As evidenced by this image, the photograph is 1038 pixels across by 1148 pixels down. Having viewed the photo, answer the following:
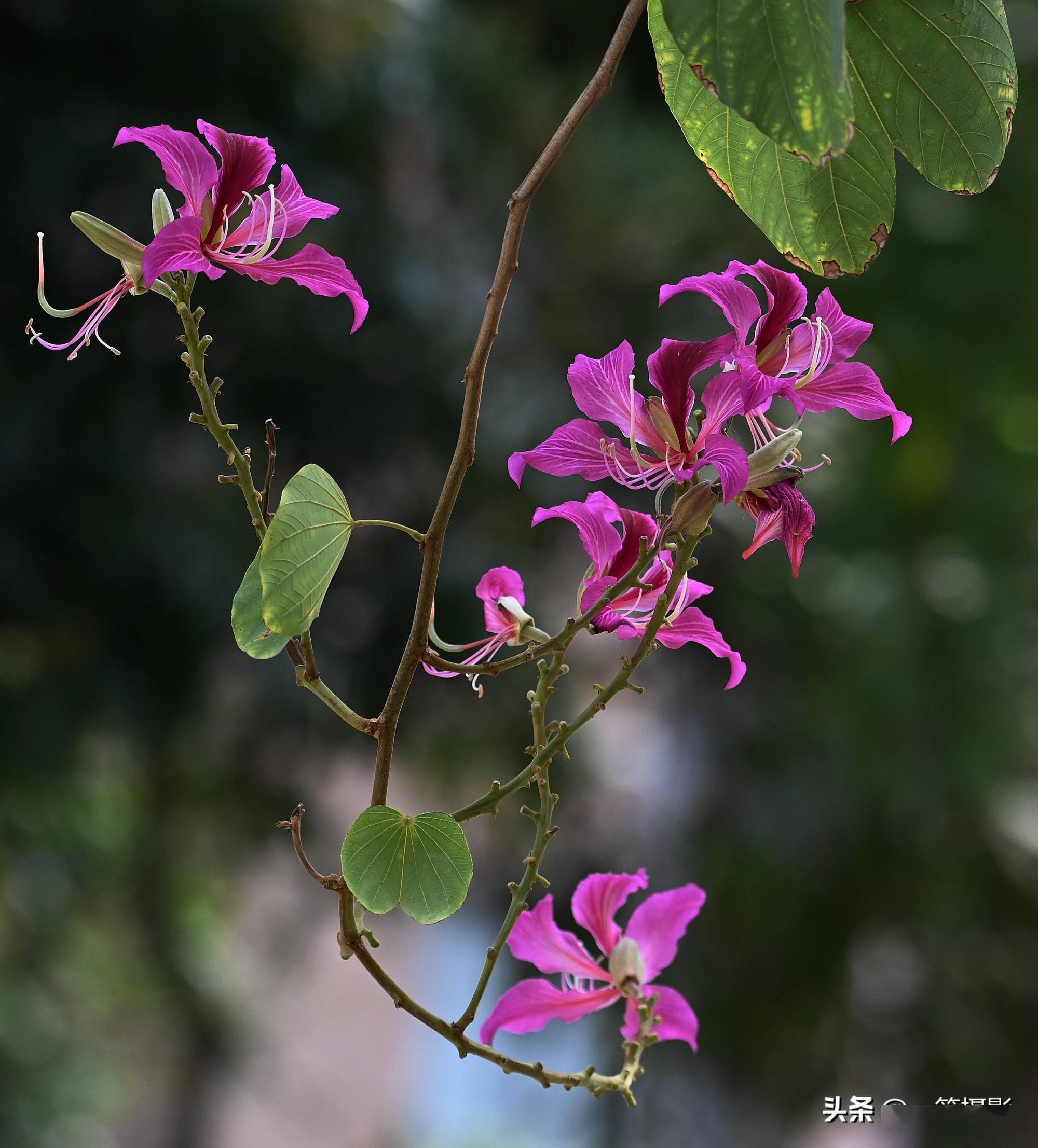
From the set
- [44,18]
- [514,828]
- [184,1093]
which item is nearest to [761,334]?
[44,18]

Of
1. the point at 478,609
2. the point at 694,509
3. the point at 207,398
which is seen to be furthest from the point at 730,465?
the point at 478,609

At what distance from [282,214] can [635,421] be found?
0.10m

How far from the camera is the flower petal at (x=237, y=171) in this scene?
269 mm

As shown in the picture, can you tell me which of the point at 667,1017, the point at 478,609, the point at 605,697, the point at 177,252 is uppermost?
the point at 177,252

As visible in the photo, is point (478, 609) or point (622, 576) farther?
point (478, 609)

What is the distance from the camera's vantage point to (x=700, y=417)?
0.26 meters

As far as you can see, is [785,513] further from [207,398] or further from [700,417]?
[207,398]

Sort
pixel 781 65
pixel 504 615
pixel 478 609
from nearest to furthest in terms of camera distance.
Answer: pixel 781 65
pixel 504 615
pixel 478 609

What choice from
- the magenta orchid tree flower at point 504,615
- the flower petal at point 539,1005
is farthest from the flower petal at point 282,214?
the flower petal at point 539,1005

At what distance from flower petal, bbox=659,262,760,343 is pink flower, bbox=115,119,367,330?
0.26 ft

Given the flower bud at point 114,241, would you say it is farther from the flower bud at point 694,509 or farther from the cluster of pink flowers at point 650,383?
the flower bud at point 694,509

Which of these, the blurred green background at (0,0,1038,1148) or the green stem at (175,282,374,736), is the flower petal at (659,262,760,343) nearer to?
the green stem at (175,282,374,736)

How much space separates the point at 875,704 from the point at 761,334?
1.96 meters

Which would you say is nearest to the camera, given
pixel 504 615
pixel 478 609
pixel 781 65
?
pixel 781 65
